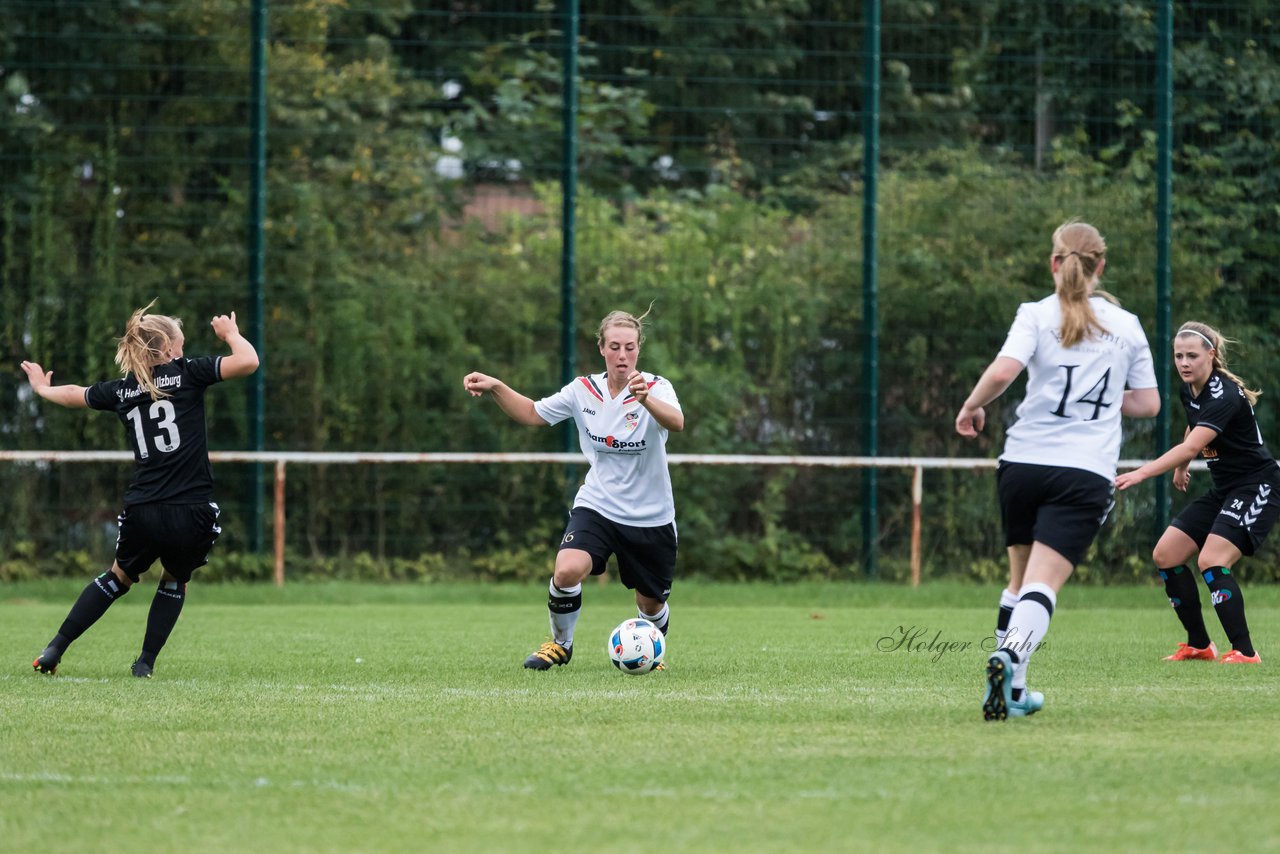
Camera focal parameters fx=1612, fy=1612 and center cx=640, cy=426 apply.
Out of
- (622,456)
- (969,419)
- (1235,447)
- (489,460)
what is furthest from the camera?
(489,460)

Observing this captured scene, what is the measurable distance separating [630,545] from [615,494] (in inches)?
10.3

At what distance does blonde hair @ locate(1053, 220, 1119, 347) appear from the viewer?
19.0 ft

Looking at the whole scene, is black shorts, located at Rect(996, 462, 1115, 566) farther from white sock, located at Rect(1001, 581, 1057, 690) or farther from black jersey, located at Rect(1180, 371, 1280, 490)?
black jersey, located at Rect(1180, 371, 1280, 490)

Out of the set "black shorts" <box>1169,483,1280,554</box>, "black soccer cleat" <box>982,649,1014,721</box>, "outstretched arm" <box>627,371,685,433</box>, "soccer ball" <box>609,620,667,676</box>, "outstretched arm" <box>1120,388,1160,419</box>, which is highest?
"outstretched arm" <box>1120,388,1160,419</box>

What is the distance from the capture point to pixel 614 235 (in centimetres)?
1550

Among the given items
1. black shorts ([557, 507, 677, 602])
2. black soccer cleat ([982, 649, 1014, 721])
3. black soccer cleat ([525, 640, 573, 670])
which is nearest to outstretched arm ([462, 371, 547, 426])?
black shorts ([557, 507, 677, 602])

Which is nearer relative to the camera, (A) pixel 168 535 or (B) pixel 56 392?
(A) pixel 168 535

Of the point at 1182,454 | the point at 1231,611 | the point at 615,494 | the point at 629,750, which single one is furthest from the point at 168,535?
the point at 1231,611

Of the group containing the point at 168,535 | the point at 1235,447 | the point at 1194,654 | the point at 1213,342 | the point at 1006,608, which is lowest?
the point at 1194,654

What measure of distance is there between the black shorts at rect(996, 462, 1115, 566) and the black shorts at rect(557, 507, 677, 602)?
2.34 metres

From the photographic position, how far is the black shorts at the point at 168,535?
7.47m

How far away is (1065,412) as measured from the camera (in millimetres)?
5820

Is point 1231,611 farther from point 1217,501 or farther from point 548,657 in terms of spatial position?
point 548,657

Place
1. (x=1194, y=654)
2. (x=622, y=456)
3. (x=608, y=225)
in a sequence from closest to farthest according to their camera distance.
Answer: (x=622, y=456)
(x=1194, y=654)
(x=608, y=225)
